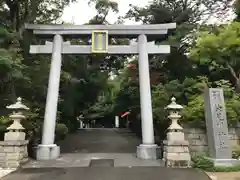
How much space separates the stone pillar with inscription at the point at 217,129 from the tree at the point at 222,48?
319 centimetres

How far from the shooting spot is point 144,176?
260 inches

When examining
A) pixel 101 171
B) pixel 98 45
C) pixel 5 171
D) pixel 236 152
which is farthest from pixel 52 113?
pixel 236 152

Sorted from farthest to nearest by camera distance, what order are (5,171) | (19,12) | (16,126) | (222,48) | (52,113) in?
(19,12)
(222,48)
(52,113)
(16,126)
(5,171)

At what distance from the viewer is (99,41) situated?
10.3m

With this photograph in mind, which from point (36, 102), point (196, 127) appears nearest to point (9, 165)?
point (36, 102)

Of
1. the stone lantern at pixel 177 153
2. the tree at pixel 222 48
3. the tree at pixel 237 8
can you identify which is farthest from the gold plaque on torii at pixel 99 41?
the tree at pixel 237 8

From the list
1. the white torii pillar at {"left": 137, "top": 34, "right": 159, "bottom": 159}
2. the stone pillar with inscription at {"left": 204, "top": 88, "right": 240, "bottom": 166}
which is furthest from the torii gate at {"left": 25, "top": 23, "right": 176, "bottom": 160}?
the stone pillar with inscription at {"left": 204, "top": 88, "right": 240, "bottom": 166}

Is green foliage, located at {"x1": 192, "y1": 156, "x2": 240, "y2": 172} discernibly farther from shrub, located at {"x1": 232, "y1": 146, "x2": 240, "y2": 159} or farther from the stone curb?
the stone curb

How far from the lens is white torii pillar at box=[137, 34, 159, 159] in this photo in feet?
30.3

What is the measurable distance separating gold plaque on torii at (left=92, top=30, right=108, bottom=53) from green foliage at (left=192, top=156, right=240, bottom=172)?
5533 millimetres

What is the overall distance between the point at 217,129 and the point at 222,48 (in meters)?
4.45

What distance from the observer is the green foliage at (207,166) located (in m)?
7.23

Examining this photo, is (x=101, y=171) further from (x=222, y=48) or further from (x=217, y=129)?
(x=222, y=48)

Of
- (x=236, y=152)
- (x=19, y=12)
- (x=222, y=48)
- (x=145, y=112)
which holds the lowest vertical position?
(x=236, y=152)
